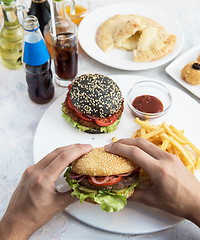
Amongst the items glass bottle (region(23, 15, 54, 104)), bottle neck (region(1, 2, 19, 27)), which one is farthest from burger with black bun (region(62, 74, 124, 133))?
bottle neck (region(1, 2, 19, 27))

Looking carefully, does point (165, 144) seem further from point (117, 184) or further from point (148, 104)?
point (148, 104)

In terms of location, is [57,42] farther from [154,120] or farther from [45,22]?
[154,120]

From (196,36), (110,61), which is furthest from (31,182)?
(196,36)

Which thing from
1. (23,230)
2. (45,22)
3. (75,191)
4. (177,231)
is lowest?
(177,231)

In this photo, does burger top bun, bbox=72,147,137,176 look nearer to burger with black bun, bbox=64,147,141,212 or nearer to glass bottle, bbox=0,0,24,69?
burger with black bun, bbox=64,147,141,212

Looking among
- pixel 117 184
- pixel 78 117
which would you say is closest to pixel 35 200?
pixel 117 184
